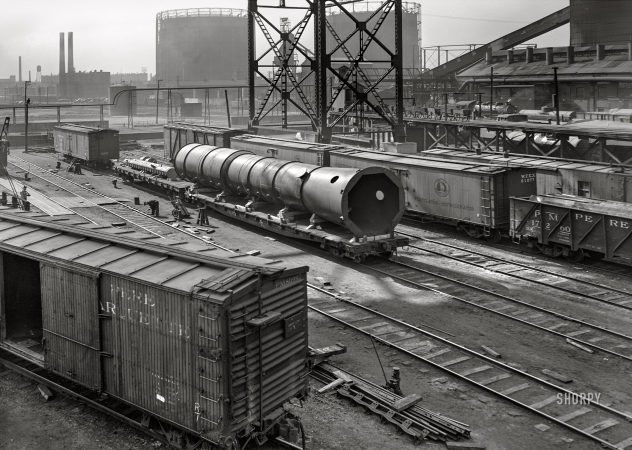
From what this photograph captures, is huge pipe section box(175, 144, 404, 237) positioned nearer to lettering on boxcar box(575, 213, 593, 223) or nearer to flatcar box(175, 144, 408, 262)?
flatcar box(175, 144, 408, 262)

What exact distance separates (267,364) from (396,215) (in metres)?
13.6

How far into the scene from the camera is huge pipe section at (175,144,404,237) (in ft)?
74.3

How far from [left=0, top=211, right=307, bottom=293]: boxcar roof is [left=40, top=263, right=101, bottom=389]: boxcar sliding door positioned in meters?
0.31

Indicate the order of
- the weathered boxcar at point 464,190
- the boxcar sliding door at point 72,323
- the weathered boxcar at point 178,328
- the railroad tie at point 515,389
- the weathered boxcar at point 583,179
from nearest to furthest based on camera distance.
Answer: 1. the weathered boxcar at point 178,328
2. the boxcar sliding door at point 72,323
3. the railroad tie at point 515,389
4. the weathered boxcar at point 464,190
5. the weathered boxcar at point 583,179

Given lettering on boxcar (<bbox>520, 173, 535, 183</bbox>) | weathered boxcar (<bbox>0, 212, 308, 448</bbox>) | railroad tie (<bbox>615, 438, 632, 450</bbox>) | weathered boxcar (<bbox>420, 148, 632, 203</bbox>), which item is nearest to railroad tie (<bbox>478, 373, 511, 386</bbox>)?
railroad tie (<bbox>615, 438, 632, 450</bbox>)

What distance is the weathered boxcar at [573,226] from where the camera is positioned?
2169 centimetres

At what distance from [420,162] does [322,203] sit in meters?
7.42

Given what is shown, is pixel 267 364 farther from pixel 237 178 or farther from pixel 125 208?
pixel 125 208

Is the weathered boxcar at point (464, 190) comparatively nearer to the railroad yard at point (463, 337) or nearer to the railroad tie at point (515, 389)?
the railroad yard at point (463, 337)

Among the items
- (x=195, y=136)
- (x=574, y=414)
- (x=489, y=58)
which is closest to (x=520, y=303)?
(x=574, y=414)

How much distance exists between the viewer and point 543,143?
39938 millimetres

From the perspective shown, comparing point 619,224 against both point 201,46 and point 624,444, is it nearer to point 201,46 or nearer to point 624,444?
point 624,444

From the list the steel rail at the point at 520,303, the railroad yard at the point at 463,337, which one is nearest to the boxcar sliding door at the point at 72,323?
the railroad yard at the point at 463,337

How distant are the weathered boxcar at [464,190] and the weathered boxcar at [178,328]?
15839mm
